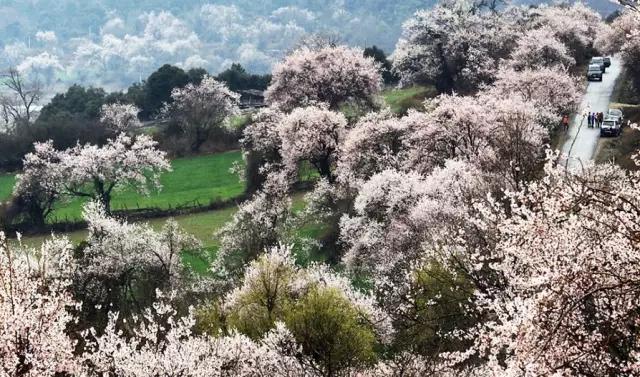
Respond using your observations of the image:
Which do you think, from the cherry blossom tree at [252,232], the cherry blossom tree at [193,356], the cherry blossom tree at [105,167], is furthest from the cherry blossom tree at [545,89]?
the cherry blossom tree at [193,356]

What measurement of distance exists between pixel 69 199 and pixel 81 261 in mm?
25966

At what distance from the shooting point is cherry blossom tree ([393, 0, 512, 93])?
66.4 meters

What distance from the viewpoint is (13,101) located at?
109 metres

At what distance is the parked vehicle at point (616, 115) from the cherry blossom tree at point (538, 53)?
37.7 ft

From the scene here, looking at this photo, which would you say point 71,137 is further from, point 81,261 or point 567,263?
point 567,263

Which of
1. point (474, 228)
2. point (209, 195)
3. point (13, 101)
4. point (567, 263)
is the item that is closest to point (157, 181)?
point (209, 195)

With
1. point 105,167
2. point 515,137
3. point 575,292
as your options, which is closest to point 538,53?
point 515,137

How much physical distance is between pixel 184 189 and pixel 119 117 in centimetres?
2053

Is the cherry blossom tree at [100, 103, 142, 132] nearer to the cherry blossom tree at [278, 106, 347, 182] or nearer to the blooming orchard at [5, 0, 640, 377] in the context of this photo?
the blooming orchard at [5, 0, 640, 377]

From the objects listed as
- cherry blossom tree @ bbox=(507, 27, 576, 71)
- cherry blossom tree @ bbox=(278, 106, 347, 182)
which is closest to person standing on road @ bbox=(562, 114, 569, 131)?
cherry blossom tree @ bbox=(507, 27, 576, 71)

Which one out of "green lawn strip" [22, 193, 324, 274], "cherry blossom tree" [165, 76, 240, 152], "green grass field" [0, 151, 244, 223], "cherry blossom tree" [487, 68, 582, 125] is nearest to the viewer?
"green lawn strip" [22, 193, 324, 274]

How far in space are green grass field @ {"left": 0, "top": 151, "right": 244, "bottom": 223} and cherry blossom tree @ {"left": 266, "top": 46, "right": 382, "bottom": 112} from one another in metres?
8.46

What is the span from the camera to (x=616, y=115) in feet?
157

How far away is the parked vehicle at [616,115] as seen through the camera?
47.1 m
